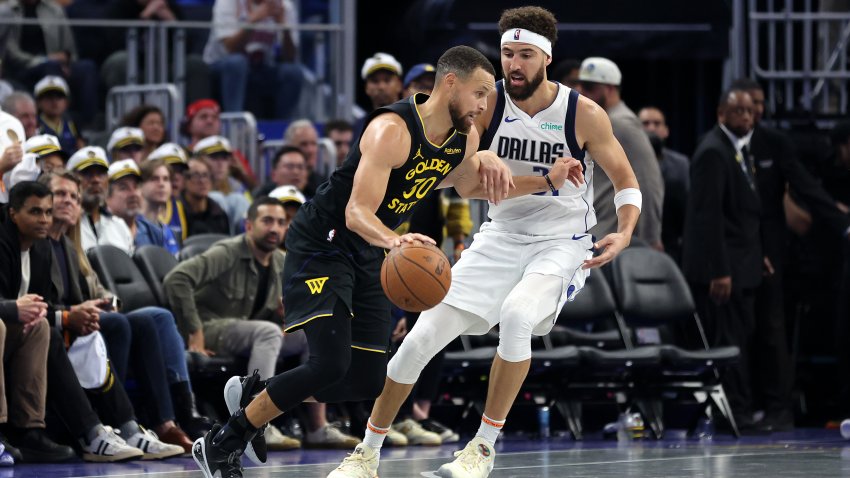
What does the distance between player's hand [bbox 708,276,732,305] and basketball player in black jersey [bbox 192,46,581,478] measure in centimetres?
457

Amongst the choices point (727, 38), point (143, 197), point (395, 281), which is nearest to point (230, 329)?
point (143, 197)

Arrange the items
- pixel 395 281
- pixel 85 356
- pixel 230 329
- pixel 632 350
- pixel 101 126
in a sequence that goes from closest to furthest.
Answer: pixel 395 281 < pixel 85 356 < pixel 230 329 < pixel 632 350 < pixel 101 126

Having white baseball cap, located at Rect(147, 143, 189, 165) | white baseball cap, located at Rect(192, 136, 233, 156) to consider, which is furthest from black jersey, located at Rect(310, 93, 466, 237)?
white baseball cap, located at Rect(192, 136, 233, 156)

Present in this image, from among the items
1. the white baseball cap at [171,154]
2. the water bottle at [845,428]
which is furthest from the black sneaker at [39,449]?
the water bottle at [845,428]

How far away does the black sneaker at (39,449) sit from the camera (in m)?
8.92

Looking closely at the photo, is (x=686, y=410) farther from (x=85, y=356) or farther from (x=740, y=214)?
(x=85, y=356)

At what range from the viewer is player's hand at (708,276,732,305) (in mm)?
11633

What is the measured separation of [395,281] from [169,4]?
27.4ft

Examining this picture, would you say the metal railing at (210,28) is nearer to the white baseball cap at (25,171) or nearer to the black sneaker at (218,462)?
the white baseball cap at (25,171)

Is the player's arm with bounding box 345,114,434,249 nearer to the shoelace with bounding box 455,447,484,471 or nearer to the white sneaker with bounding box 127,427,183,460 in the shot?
the shoelace with bounding box 455,447,484,471

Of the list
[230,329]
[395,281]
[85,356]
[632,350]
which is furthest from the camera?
[632,350]

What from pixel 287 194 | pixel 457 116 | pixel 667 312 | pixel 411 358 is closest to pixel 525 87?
pixel 457 116

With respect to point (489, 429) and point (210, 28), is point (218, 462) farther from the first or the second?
point (210, 28)

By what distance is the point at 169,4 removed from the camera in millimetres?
14445
